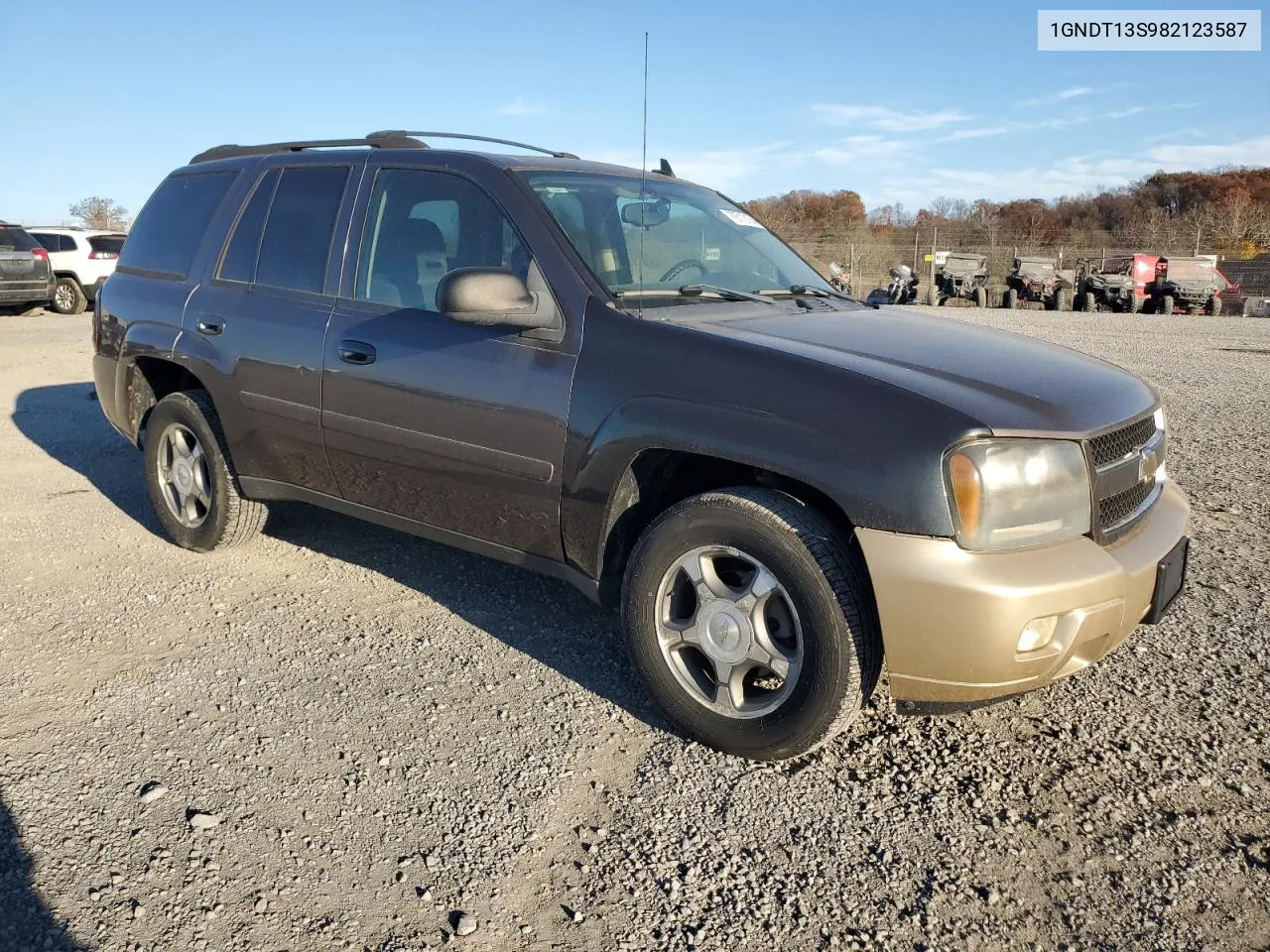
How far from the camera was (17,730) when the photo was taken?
3094mm

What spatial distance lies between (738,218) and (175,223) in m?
2.75

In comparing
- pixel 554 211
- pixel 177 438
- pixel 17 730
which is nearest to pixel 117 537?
pixel 177 438

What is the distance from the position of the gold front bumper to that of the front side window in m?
1.68

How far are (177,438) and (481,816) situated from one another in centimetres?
300

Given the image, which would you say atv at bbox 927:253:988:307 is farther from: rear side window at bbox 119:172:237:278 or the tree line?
rear side window at bbox 119:172:237:278

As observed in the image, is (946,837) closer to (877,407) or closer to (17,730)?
(877,407)

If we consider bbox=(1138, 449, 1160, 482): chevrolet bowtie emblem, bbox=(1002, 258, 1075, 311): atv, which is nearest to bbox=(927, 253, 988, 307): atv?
bbox=(1002, 258, 1075, 311): atv

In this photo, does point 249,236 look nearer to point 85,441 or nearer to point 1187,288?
point 85,441

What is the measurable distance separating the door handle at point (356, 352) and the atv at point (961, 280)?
86.5ft

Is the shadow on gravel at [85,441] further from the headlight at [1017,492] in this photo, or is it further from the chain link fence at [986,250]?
the chain link fence at [986,250]

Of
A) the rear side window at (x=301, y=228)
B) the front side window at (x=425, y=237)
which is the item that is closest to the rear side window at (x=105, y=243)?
the rear side window at (x=301, y=228)

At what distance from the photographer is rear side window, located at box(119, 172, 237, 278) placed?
15.2ft

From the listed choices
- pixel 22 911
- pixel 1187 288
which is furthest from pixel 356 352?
pixel 1187 288

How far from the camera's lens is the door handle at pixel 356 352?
3.67 metres
